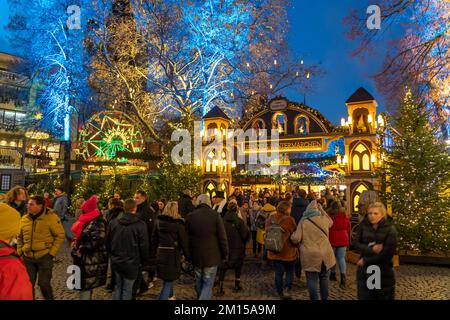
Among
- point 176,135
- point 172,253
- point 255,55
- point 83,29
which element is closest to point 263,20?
point 255,55

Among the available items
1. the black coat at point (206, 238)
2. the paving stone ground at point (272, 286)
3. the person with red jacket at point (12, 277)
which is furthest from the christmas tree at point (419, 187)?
the person with red jacket at point (12, 277)

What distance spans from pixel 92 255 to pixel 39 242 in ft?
2.57

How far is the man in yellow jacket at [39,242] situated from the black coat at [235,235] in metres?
3.04

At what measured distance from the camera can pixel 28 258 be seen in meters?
4.89

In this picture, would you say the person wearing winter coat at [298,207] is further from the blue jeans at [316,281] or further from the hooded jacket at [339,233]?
the blue jeans at [316,281]

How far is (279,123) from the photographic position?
16.1 meters

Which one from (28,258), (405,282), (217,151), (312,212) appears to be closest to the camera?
(28,258)

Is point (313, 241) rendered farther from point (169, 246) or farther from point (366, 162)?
point (366, 162)

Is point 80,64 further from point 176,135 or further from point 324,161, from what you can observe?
point 324,161

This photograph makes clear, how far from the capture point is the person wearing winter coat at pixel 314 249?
5207 millimetres

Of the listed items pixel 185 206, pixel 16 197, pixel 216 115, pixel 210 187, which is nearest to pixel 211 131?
pixel 216 115

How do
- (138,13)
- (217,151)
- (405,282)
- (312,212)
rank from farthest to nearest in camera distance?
(138,13)
(217,151)
(405,282)
(312,212)
